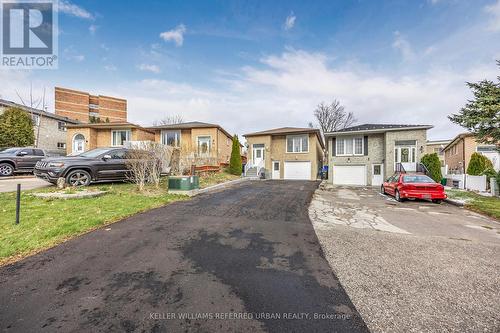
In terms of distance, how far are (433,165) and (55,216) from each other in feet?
70.1

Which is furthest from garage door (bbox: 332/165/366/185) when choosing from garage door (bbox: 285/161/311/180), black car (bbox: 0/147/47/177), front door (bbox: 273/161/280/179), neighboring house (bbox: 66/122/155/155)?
black car (bbox: 0/147/47/177)

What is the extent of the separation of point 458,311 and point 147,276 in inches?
145

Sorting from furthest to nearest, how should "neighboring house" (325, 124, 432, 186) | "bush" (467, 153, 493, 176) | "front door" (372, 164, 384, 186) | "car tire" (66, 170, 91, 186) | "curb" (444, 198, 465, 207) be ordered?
"front door" (372, 164, 384, 186) → "neighboring house" (325, 124, 432, 186) → "bush" (467, 153, 493, 176) → "curb" (444, 198, 465, 207) → "car tire" (66, 170, 91, 186)

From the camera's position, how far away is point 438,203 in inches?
380

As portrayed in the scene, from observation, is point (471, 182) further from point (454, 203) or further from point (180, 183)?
point (180, 183)

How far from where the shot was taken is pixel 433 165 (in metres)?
15.5

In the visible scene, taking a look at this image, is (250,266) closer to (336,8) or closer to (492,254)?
(492,254)

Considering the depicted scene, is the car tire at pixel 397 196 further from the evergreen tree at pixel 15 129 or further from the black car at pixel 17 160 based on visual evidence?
the evergreen tree at pixel 15 129

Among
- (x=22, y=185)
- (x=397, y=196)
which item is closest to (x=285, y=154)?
(x=397, y=196)

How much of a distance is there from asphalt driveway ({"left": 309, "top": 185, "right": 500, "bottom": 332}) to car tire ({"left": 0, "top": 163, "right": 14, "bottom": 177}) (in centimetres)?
1768

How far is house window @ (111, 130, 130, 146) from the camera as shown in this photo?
23.0 meters

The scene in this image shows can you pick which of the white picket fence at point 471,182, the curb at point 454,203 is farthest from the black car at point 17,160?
the white picket fence at point 471,182

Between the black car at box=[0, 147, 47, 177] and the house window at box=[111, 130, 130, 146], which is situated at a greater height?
the house window at box=[111, 130, 130, 146]

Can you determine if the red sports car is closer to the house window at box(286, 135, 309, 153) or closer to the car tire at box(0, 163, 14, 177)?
the house window at box(286, 135, 309, 153)
